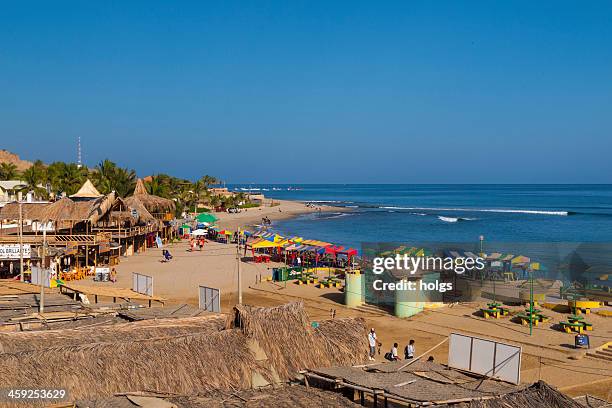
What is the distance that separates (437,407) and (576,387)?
21.4 feet

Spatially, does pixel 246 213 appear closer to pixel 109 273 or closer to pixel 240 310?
pixel 109 273

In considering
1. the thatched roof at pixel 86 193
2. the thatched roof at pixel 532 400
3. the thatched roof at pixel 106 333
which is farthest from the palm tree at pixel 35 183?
the thatched roof at pixel 532 400

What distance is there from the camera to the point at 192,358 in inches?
386

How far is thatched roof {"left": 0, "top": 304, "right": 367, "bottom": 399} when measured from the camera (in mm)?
9148

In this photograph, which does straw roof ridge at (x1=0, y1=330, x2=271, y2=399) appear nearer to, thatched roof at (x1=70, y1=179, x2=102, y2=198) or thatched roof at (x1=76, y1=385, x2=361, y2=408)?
thatched roof at (x1=76, y1=385, x2=361, y2=408)

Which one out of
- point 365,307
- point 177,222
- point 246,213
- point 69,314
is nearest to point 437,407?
point 69,314

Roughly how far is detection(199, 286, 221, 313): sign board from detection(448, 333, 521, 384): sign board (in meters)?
6.87

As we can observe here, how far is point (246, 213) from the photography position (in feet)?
263

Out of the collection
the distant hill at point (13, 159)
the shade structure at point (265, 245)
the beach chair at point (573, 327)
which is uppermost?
the distant hill at point (13, 159)

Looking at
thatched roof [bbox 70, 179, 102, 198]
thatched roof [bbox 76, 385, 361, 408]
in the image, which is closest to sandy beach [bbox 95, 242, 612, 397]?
thatched roof [bbox 76, 385, 361, 408]

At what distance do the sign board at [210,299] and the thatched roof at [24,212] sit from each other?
19.3 m

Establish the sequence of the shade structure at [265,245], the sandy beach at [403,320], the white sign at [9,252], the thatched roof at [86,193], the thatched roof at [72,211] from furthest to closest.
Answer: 1. the thatched roof at [86,193]
2. the shade structure at [265,245]
3. the thatched roof at [72,211]
4. the white sign at [9,252]
5. the sandy beach at [403,320]

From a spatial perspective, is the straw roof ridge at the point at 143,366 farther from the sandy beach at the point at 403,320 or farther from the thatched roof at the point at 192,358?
the sandy beach at the point at 403,320

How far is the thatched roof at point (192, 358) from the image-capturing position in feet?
30.0
